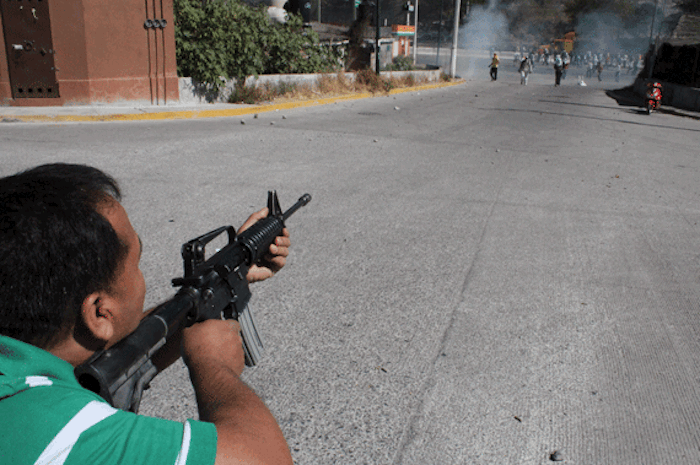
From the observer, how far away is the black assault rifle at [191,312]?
1126mm

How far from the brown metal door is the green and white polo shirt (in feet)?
44.3

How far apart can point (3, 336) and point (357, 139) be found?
9206 mm

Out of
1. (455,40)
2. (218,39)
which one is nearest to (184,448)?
(218,39)

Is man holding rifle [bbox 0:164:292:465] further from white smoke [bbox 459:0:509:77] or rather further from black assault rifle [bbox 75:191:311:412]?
white smoke [bbox 459:0:509:77]

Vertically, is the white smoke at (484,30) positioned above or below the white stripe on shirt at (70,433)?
above

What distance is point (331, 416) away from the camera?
8.02 feet

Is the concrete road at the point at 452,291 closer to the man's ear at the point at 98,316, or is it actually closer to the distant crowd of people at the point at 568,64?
the man's ear at the point at 98,316

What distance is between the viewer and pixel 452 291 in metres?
3.82

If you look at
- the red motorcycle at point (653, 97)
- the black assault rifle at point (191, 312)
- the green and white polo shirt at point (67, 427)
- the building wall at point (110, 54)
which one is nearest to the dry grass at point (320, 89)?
the building wall at point (110, 54)

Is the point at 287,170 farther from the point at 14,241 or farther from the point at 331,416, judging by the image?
the point at 14,241

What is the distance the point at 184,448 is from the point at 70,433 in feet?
0.60

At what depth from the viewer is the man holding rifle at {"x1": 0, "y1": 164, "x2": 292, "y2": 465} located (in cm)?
91

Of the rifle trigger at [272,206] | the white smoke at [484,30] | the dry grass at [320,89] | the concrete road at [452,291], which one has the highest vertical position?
the white smoke at [484,30]

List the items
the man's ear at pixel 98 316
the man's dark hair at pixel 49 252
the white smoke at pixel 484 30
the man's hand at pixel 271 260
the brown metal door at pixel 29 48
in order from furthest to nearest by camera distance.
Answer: the white smoke at pixel 484 30 → the brown metal door at pixel 29 48 → the man's hand at pixel 271 260 → the man's ear at pixel 98 316 → the man's dark hair at pixel 49 252
